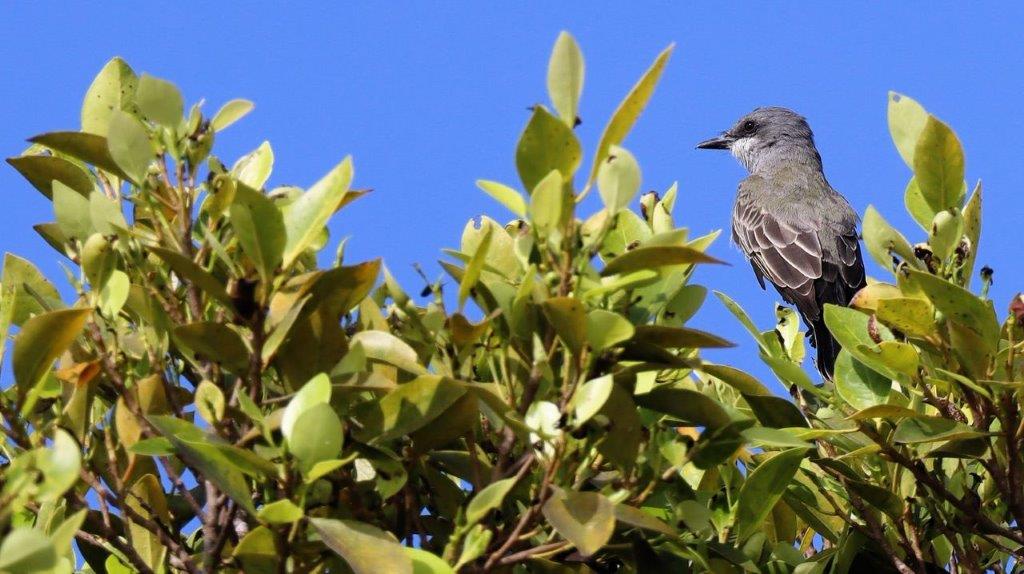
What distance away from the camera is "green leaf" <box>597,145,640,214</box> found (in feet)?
6.77

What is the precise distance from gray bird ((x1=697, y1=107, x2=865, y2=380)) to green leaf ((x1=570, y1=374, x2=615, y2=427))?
816cm

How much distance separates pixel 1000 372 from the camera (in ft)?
9.67

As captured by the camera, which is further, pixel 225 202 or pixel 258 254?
pixel 225 202

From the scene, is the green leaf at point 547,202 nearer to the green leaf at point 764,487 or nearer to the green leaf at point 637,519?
the green leaf at point 637,519

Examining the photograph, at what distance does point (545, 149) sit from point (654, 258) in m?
0.25

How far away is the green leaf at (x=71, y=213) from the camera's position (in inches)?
99.6

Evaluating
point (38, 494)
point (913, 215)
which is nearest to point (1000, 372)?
A: point (913, 215)

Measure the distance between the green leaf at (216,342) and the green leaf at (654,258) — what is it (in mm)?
635

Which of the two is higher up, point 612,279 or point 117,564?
point 612,279

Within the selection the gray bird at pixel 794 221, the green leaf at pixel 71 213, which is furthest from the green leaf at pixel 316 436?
the gray bird at pixel 794 221

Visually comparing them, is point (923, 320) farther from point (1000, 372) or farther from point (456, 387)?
point (456, 387)

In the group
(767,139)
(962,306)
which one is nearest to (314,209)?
(962,306)

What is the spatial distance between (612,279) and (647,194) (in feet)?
2.91

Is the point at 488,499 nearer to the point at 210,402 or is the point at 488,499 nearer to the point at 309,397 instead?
the point at 309,397
